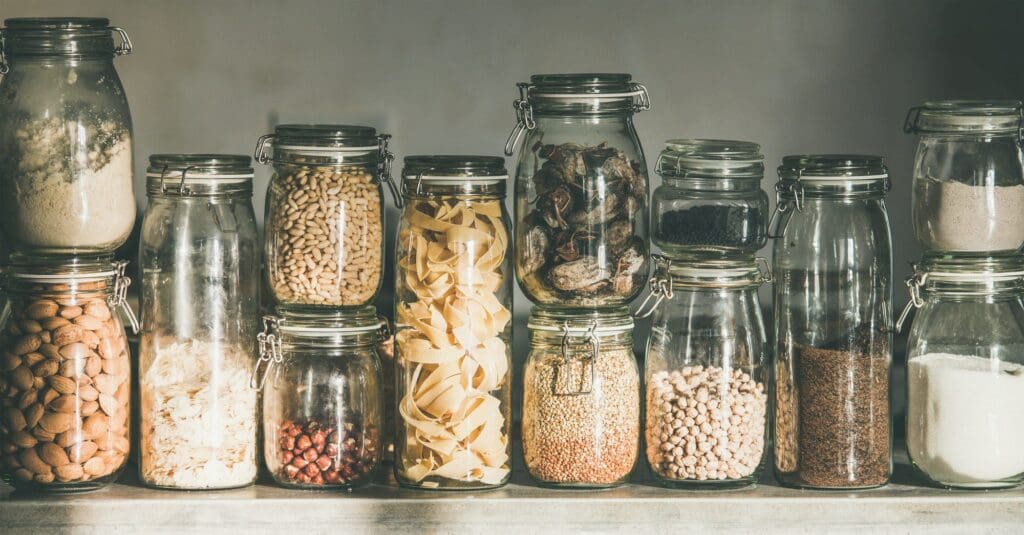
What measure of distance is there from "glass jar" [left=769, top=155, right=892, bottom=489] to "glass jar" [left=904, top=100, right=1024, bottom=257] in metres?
0.06

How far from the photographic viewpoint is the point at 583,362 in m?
1.37

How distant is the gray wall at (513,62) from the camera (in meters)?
1.63

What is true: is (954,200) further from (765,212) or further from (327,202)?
(327,202)

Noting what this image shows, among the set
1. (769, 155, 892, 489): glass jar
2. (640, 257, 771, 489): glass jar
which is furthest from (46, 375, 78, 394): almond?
(769, 155, 892, 489): glass jar

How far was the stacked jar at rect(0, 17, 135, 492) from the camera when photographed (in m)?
1.33

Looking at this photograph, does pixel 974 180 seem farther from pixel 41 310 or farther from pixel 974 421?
pixel 41 310

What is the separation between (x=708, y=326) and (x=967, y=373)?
0.31 m

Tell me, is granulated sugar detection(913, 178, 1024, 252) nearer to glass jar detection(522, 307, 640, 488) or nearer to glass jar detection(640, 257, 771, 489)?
glass jar detection(640, 257, 771, 489)

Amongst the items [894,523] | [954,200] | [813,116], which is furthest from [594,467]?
[813,116]

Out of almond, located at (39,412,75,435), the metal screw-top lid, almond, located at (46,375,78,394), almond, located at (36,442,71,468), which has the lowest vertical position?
almond, located at (36,442,71,468)

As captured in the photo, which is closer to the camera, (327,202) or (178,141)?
(327,202)

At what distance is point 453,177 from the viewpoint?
1.37 metres

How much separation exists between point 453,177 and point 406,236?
9cm

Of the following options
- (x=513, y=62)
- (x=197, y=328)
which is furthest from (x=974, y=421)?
(x=197, y=328)
